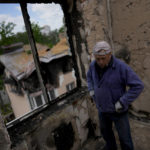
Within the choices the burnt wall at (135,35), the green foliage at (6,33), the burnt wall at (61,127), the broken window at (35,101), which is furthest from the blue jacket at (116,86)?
the green foliage at (6,33)

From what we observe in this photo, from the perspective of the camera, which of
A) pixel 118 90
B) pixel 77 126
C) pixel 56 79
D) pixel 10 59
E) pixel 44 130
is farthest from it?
pixel 10 59

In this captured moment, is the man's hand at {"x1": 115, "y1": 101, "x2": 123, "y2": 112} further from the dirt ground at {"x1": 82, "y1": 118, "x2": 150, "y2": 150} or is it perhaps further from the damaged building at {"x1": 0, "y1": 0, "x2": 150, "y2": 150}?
the dirt ground at {"x1": 82, "y1": 118, "x2": 150, "y2": 150}

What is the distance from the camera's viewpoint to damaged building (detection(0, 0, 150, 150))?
1.60m

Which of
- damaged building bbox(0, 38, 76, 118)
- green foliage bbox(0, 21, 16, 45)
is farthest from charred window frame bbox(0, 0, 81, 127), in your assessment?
green foliage bbox(0, 21, 16, 45)

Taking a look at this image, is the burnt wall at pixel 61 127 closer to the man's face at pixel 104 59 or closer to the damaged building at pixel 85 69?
the damaged building at pixel 85 69

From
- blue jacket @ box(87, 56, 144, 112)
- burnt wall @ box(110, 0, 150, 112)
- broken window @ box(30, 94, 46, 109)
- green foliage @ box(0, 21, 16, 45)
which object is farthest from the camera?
green foliage @ box(0, 21, 16, 45)

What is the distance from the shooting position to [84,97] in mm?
2209

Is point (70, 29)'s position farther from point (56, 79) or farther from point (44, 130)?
point (56, 79)

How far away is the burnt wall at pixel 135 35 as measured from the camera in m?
1.60

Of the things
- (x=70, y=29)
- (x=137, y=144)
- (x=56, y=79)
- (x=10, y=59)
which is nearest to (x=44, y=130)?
(x=137, y=144)

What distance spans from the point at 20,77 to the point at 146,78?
6509 millimetres

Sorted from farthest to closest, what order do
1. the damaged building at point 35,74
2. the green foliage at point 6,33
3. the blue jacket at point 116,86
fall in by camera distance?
1. the green foliage at point 6,33
2. the damaged building at point 35,74
3. the blue jacket at point 116,86

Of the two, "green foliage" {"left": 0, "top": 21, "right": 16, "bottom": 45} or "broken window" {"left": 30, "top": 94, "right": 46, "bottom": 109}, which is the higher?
"green foliage" {"left": 0, "top": 21, "right": 16, "bottom": 45}

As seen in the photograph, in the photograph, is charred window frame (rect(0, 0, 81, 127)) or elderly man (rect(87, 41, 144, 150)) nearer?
elderly man (rect(87, 41, 144, 150))
